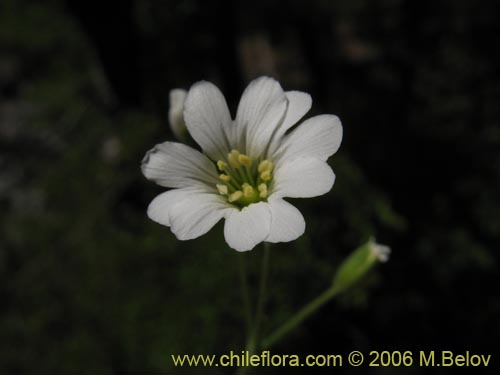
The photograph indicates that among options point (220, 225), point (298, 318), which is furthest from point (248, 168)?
point (220, 225)

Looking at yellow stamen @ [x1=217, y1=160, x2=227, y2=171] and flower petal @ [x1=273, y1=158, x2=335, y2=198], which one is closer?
flower petal @ [x1=273, y1=158, x2=335, y2=198]

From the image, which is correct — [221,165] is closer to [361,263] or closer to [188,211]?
[188,211]

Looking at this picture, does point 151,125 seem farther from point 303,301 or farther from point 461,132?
point 461,132

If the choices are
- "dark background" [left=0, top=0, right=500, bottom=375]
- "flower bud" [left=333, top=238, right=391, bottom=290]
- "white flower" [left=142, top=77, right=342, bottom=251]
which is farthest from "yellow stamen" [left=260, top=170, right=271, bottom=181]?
"dark background" [left=0, top=0, right=500, bottom=375]

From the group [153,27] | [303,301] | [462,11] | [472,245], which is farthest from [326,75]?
[303,301]

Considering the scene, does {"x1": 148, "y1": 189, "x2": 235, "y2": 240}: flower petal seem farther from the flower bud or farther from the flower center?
the flower bud

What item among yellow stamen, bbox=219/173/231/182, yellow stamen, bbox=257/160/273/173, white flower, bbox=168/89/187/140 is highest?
white flower, bbox=168/89/187/140
